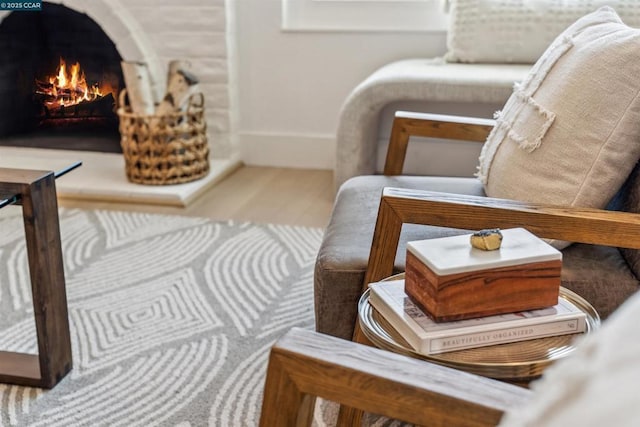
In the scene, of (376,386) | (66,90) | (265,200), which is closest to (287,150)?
(265,200)

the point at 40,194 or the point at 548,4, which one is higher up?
the point at 548,4

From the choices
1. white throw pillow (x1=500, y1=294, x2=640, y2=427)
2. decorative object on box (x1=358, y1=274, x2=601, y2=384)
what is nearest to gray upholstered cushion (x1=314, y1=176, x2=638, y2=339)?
decorative object on box (x1=358, y1=274, x2=601, y2=384)

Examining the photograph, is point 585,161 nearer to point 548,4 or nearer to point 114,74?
point 548,4

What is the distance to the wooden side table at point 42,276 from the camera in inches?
59.7

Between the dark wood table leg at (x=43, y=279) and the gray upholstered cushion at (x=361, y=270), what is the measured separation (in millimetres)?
595

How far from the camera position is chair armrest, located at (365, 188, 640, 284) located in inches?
47.3

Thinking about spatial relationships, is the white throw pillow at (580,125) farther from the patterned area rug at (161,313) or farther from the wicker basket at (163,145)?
the wicker basket at (163,145)

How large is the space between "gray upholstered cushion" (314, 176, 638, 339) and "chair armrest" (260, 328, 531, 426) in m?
0.63

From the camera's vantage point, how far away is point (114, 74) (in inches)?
133

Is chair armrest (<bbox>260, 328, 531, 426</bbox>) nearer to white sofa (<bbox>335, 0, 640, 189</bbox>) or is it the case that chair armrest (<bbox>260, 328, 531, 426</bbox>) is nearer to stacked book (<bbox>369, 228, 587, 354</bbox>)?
stacked book (<bbox>369, 228, 587, 354</bbox>)

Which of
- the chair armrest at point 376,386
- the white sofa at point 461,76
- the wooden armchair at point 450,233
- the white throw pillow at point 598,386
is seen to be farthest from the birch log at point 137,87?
the white throw pillow at point 598,386

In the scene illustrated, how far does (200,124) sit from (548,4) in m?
1.45

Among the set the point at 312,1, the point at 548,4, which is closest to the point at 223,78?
the point at 312,1

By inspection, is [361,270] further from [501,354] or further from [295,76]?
[295,76]
